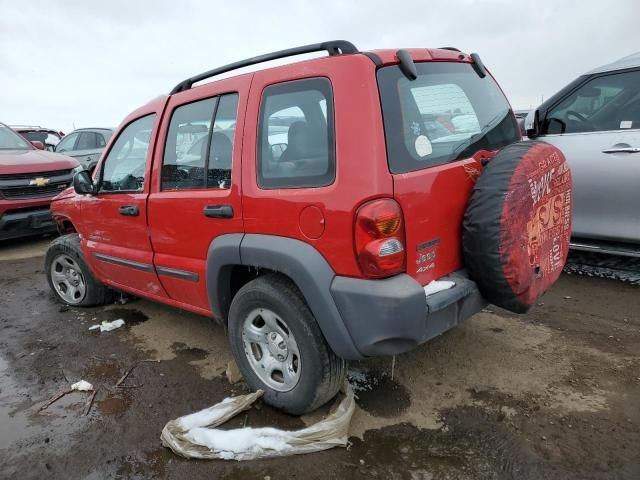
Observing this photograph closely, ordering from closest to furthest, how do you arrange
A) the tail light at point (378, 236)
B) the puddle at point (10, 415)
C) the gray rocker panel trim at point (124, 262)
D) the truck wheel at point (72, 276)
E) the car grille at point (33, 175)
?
the tail light at point (378, 236)
the puddle at point (10, 415)
the gray rocker panel trim at point (124, 262)
the truck wheel at point (72, 276)
the car grille at point (33, 175)

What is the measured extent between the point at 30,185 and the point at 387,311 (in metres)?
6.21

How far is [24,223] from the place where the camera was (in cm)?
629

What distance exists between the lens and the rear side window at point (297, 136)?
224cm

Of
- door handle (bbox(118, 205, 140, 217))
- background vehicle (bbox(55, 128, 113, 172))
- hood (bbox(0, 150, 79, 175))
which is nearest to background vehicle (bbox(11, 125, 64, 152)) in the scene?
background vehicle (bbox(55, 128, 113, 172))

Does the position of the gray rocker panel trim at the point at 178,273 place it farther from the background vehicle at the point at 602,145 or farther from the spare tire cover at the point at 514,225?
the background vehicle at the point at 602,145

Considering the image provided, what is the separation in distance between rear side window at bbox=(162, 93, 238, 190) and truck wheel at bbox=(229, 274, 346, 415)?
0.66 metres

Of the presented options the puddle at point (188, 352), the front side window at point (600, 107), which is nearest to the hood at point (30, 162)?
the puddle at point (188, 352)

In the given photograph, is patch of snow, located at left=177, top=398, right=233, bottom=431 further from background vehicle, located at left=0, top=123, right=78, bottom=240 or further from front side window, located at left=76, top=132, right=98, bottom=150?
front side window, located at left=76, top=132, right=98, bottom=150

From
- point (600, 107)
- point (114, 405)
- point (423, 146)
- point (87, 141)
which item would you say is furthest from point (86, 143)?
point (423, 146)

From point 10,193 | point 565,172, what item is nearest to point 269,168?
point 565,172

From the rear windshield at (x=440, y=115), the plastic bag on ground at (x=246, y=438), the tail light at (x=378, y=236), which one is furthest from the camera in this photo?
the plastic bag on ground at (x=246, y=438)

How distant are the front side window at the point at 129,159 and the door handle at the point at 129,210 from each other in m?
0.12

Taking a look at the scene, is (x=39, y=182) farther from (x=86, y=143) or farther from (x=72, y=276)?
(x=86, y=143)

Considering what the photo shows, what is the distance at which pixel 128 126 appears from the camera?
3.53 metres
